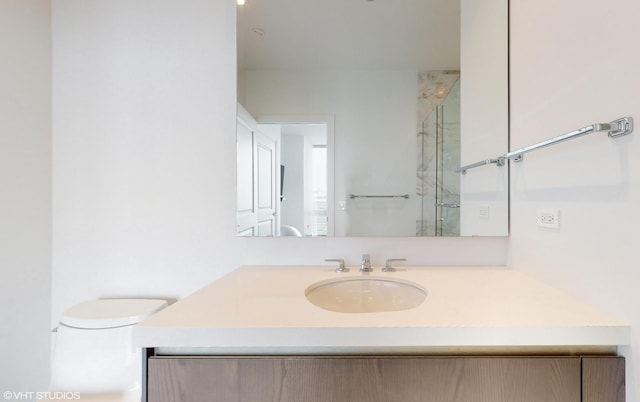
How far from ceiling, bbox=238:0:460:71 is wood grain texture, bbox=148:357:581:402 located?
3.81ft

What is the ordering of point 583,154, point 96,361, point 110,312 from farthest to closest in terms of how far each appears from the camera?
1. point 110,312
2. point 96,361
3. point 583,154

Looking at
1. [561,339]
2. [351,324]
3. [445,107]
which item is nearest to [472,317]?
[561,339]

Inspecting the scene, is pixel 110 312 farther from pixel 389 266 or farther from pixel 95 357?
pixel 389 266

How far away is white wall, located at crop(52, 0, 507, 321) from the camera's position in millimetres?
1377

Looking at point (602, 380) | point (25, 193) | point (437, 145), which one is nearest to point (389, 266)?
point (437, 145)

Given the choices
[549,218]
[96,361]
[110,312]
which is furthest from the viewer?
[110,312]

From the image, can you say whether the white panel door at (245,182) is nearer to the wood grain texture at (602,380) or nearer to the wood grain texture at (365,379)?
the wood grain texture at (365,379)

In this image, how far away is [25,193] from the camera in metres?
1.29

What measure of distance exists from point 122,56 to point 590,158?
1816mm

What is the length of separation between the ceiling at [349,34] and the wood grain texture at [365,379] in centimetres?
116

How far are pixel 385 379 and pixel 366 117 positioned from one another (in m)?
1.02

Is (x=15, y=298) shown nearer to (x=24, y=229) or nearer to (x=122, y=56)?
(x=24, y=229)

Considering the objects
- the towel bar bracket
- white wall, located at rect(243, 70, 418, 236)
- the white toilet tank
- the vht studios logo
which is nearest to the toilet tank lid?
the white toilet tank

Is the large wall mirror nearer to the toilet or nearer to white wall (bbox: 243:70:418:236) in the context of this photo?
white wall (bbox: 243:70:418:236)
